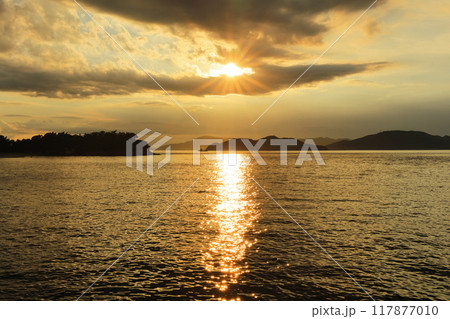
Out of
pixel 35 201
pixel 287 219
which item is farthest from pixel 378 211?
pixel 35 201

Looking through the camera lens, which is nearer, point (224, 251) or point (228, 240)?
point (224, 251)

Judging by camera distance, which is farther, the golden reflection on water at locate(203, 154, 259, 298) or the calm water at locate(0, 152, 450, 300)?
the golden reflection on water at locate(203, 154, 259, 298)

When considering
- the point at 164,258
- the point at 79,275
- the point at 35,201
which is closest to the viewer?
the point at 79,275

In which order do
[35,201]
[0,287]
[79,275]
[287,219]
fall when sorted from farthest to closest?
[35,201] < [287,219] < [79,275] < [0,287]

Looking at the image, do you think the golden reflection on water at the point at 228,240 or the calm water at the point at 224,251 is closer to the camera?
the calm water at the point at 224,251

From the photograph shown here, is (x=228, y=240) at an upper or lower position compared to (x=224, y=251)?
upper

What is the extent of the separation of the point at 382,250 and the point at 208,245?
13.6 m

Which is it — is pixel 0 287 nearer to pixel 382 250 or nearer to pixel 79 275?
pixel 79 275

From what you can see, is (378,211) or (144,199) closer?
(378,211)

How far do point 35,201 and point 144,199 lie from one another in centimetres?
1618

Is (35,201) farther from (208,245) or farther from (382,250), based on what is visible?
(382,250)

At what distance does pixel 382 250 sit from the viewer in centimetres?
2569

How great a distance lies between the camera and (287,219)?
38000mm
